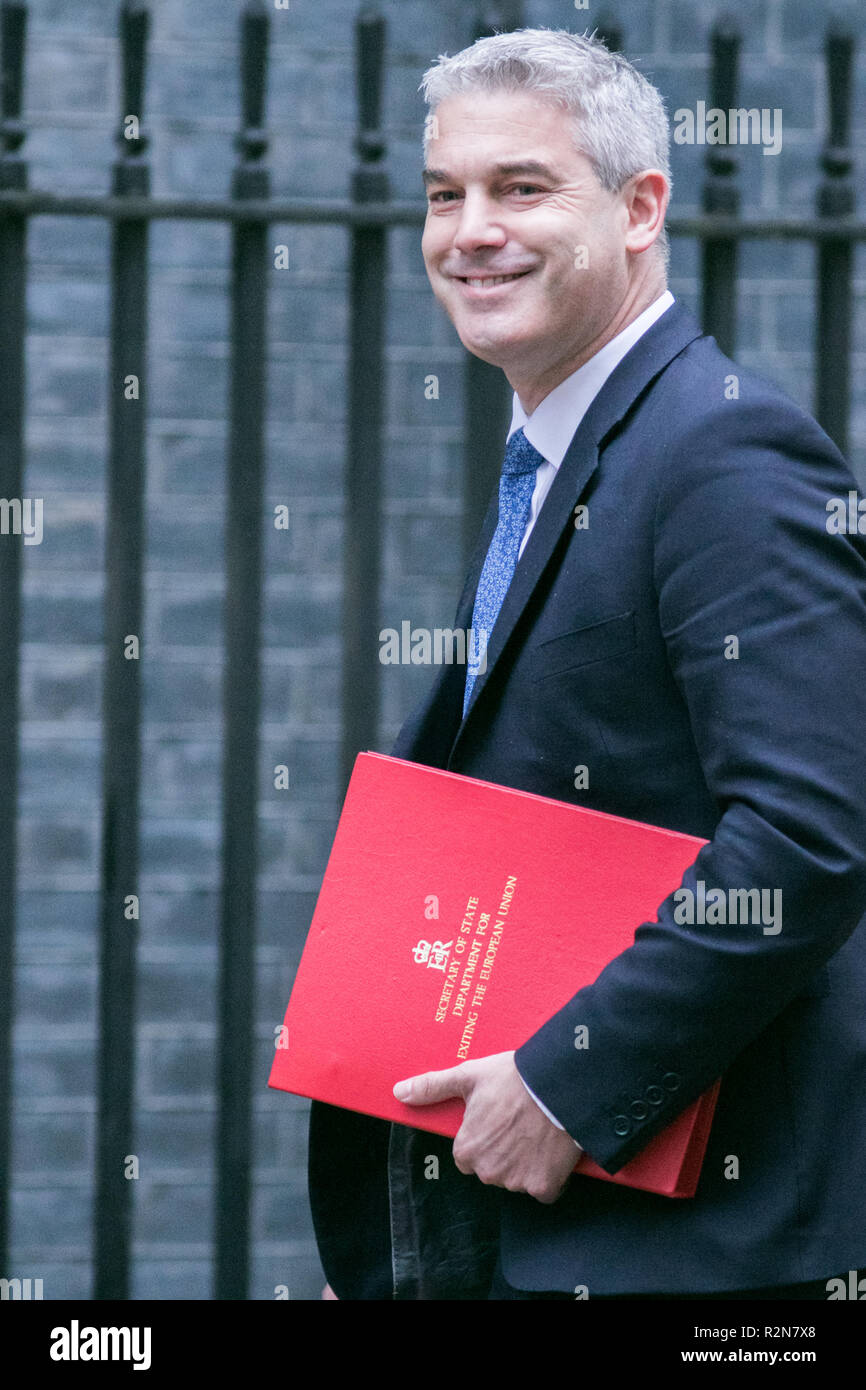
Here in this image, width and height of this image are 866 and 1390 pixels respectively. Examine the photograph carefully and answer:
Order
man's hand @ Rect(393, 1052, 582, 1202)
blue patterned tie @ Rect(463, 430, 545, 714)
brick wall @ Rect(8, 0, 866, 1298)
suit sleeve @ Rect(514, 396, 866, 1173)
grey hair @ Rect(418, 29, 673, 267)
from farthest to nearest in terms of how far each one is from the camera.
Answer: brick wall @ Rect(8, 0, 866, 1298) → blue patterned tie @ Rect(463, 430, 545, 714) → grey hair @ Rect(418, 29, 673, 267) → man's hand @ Rect(393, 1052, 582, 1202) → suit sleeve @ Rect(514, 396, 866, 1173)

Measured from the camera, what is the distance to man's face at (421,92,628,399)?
185 cm

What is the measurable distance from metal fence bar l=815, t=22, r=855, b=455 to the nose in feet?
3.23

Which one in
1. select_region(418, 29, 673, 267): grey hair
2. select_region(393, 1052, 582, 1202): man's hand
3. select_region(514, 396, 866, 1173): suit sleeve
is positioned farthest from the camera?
select_region(418, 29, 673, 267): grey hair

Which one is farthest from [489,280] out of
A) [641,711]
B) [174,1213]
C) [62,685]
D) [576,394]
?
[174,1213]

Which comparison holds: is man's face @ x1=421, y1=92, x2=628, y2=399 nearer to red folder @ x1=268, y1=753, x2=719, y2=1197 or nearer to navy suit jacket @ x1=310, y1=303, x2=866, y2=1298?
navy suit jacket @ x1=310, y1=303, x2=866, y2=1298

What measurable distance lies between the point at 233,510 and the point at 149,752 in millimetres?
973

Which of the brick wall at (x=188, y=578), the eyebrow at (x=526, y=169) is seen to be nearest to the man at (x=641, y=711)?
the eyebrow at (x=526, y=169)

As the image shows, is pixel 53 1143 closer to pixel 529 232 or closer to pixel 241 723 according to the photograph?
pixel 241 723

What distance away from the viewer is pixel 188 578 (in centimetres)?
350

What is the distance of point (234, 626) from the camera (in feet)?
8.85

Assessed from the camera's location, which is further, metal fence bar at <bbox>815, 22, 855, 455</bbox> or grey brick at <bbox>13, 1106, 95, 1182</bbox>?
grey brick at <bbox>13, 1106, 95, 1182</bbox>

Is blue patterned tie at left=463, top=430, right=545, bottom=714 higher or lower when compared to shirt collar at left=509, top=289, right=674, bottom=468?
lower

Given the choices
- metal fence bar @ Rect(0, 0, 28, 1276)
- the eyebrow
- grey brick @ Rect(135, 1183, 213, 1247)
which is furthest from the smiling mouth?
grey brick @ Rect(135, 1183, 213, 1247)

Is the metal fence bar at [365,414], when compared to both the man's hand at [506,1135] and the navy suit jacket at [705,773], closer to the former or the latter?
the navy suit jacket at [705,773]
